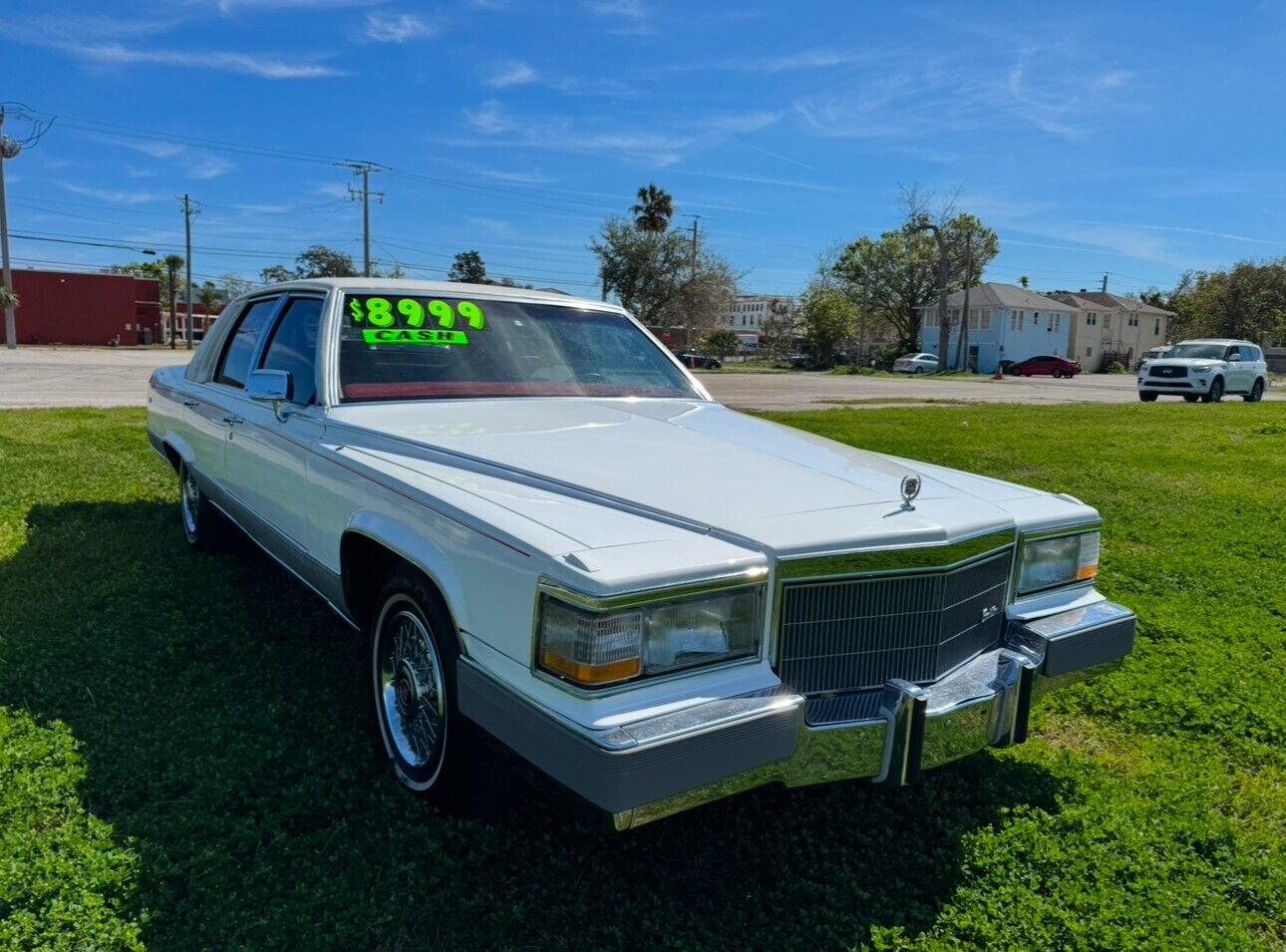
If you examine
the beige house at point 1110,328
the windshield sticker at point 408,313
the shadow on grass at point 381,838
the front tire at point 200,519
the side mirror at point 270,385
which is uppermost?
the beige house at point 1110,328

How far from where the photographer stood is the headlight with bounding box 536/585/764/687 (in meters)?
2.04

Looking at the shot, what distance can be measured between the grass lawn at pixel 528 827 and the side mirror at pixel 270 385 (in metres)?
1.15

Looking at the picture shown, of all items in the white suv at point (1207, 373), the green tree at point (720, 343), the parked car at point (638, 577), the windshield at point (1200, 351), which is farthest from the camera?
the green tree at point (720, 343)

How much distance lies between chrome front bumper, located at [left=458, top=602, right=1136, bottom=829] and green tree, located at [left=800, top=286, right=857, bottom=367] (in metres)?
63.3

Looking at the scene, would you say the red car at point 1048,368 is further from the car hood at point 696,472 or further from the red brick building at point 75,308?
the red brick building at point 75,308

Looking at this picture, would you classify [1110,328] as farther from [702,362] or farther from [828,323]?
[702,362]

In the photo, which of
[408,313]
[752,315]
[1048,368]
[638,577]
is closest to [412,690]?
[638,577]

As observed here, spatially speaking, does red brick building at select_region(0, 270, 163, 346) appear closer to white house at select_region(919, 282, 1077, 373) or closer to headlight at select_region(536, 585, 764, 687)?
white house at select_region(919, 282, 1077, 373)

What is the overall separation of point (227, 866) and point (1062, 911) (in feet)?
7.49

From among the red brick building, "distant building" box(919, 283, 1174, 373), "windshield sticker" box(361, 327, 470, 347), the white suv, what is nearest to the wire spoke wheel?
"windshield sticker" box(361, 327, 470, 347)

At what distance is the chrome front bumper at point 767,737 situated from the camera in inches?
77.7

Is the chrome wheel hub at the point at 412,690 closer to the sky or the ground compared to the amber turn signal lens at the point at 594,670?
closer to the ground

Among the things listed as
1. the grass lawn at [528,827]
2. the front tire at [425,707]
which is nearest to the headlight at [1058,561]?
the grass lawn at [528,827]

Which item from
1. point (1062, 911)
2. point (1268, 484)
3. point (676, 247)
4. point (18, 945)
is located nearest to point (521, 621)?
point (18, 945)
